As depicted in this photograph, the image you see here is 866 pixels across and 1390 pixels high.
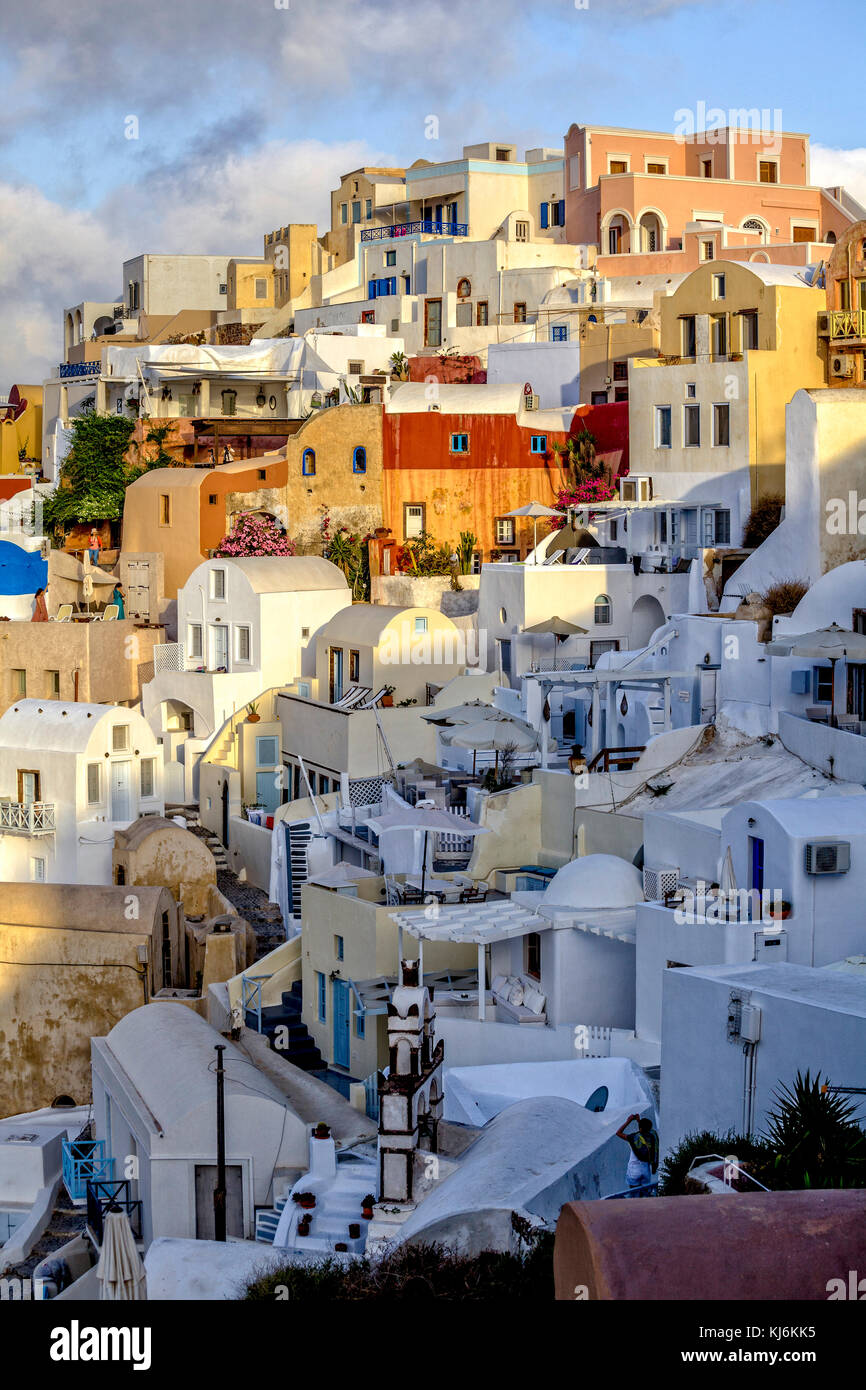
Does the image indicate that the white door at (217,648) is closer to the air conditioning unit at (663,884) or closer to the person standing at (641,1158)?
the air conditioning unit at (663,884)

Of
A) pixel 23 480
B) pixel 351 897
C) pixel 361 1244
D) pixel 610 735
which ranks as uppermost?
pixel 23 480

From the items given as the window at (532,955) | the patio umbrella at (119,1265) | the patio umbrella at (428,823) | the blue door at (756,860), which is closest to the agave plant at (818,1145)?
the patio umbrella at (119,1265)

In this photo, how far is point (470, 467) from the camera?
131 ft

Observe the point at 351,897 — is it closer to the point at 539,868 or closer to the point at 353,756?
the point at 539,868

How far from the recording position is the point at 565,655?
1291 inches

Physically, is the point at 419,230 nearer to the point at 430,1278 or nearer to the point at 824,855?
the point at 824,855

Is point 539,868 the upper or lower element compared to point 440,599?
lower

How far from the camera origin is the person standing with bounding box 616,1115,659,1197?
573 inches

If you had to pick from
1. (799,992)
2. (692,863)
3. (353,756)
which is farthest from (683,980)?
(353,756)

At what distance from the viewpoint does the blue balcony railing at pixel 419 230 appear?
52812 mm

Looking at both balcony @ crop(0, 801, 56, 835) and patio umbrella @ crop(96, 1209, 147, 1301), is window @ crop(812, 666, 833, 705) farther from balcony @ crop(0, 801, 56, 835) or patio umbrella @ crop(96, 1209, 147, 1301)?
patio umbrella @ crop(96, 1209, 147, 1301)

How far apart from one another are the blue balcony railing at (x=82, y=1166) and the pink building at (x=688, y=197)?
33.4 m

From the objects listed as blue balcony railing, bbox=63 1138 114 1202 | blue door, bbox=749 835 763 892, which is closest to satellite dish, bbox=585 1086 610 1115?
blue door, bbox=749 835 763 892
